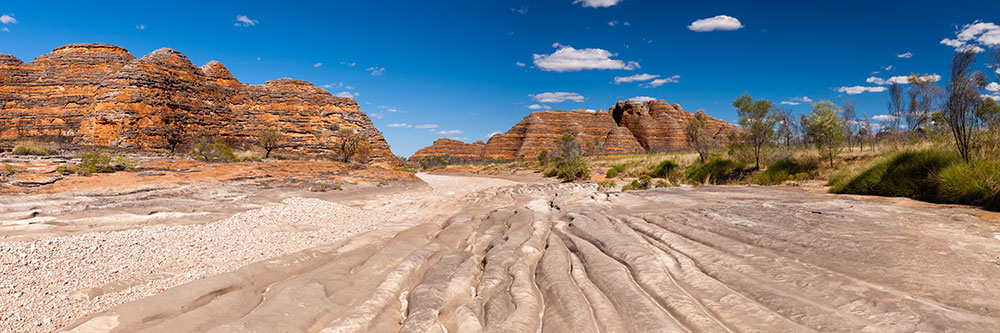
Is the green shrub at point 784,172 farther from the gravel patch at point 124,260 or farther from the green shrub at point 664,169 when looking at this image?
the gravel patch at point 124,260

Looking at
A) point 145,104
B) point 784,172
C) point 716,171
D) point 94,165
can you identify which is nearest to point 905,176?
point 784,172

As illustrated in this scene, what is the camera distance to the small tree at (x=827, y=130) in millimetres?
15742

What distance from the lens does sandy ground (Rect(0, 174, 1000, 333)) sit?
2.91 m

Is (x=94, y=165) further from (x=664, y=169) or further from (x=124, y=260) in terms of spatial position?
(x=664, y=169)

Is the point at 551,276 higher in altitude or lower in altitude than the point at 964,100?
lower

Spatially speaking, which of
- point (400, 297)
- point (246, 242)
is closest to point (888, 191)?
point (400, 297)

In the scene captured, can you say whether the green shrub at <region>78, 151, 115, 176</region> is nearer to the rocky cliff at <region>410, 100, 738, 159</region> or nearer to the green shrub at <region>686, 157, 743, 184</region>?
the green shrub at <region>686, 157, 743, 184</region>

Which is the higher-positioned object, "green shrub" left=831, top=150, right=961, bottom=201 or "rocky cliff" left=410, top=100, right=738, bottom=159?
"rocky cliff" left=410, top=100, right=738, bottom=159

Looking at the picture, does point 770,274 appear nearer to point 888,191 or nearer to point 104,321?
point 104,321

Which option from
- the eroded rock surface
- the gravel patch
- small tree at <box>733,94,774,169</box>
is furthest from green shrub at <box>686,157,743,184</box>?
the gravel patch

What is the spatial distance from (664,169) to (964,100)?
14906 millimetres

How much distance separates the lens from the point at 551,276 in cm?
411

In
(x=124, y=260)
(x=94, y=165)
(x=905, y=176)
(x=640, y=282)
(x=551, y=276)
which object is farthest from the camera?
(x=94, y=165)

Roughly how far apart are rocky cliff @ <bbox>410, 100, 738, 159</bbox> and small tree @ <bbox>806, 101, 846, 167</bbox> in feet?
300
